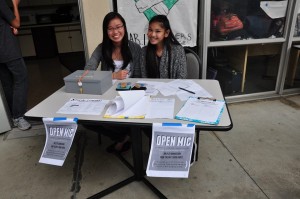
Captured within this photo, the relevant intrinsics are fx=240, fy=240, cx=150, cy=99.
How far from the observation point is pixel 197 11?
8.64 ft

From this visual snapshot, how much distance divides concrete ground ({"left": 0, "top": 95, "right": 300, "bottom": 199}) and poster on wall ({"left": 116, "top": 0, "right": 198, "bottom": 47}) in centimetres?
114

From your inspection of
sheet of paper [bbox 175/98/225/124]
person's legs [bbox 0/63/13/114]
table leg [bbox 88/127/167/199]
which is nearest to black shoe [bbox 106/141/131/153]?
table leg [bbox 88/127/167/199]

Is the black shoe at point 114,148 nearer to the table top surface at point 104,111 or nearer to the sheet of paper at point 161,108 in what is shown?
the table top surface at point 104,111

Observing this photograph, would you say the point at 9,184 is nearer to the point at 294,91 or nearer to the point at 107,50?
the point at 107,50

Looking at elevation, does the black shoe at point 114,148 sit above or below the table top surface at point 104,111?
below

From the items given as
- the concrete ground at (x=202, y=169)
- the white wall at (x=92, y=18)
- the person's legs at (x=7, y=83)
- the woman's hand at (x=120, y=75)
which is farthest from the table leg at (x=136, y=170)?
the person's legs at (x=7, y=83)

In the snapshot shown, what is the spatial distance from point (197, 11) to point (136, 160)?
1.80 meters

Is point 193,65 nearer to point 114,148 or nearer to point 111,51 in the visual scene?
point 111,51

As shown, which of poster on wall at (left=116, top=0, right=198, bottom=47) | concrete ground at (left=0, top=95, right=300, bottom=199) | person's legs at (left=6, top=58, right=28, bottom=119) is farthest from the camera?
poster on wall at (left=116, top=0, right=198, bottom=47)

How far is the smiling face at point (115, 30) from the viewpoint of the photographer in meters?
1.89

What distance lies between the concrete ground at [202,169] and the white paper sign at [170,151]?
0.56 metres

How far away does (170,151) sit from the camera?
1.21 m

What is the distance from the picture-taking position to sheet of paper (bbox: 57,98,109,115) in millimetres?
1359

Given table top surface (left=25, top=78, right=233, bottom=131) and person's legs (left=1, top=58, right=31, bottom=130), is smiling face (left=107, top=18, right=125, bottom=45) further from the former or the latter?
person's legs (left=1, top=58, right=31, bottom=130)
